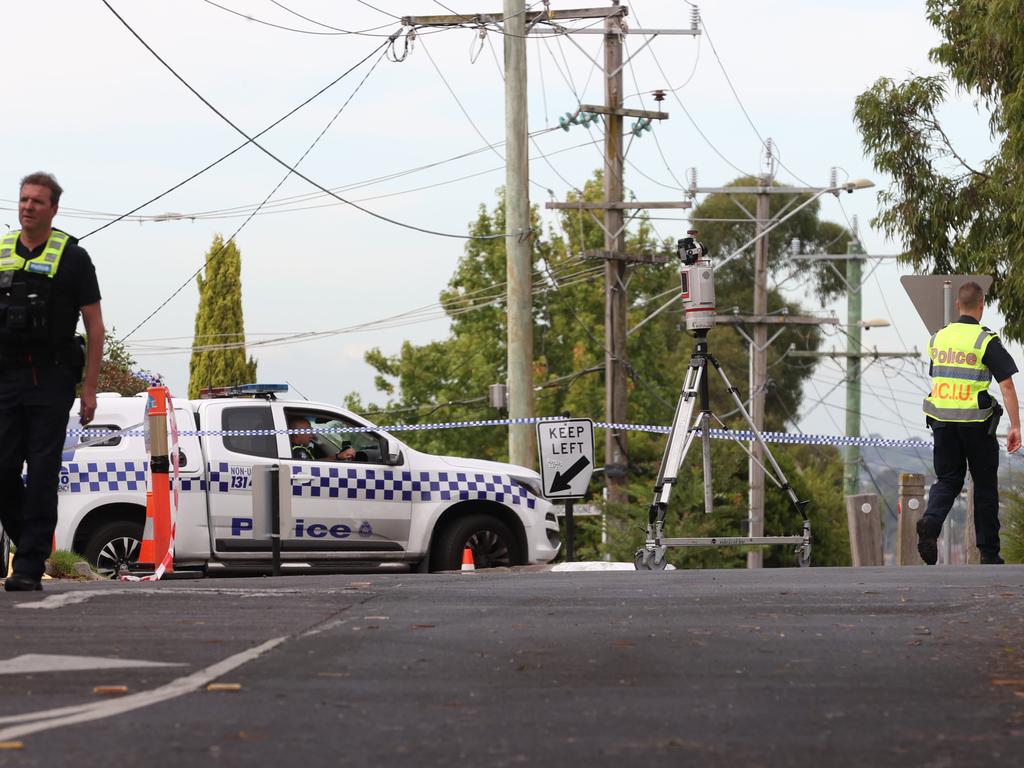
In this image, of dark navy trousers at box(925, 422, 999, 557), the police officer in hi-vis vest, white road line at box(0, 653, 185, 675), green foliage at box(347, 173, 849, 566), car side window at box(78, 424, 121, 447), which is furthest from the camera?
green foliage at box(347, 173, 849, 566)

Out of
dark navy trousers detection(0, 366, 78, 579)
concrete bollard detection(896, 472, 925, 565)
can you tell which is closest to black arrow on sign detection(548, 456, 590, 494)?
concrete bollard detection(896, 472, 925, 565)

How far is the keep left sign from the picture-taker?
16016 mm

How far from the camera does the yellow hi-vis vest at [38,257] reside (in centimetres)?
881

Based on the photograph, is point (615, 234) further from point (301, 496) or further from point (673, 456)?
point (673, 456)

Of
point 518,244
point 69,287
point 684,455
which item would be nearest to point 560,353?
point 518,244

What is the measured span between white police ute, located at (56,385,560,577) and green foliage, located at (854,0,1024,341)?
946cm

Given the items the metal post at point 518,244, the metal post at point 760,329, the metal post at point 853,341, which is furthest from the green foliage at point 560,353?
the metal post at point 518,244

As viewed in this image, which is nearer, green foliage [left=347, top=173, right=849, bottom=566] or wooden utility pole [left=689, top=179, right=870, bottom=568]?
wooden utility pole [left=689, top=179, right=870, bottom=568]

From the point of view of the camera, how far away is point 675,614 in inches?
307

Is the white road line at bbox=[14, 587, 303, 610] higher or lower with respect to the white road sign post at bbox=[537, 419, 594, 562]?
lower

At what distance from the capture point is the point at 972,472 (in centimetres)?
1277

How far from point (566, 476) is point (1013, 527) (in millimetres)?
3865

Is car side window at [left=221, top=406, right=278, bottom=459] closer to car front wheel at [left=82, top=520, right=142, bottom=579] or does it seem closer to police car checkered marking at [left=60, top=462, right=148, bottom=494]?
police car checkered marking at [left=60, top=462, right=148, bottom=494]

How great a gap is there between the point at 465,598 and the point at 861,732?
4.19m
